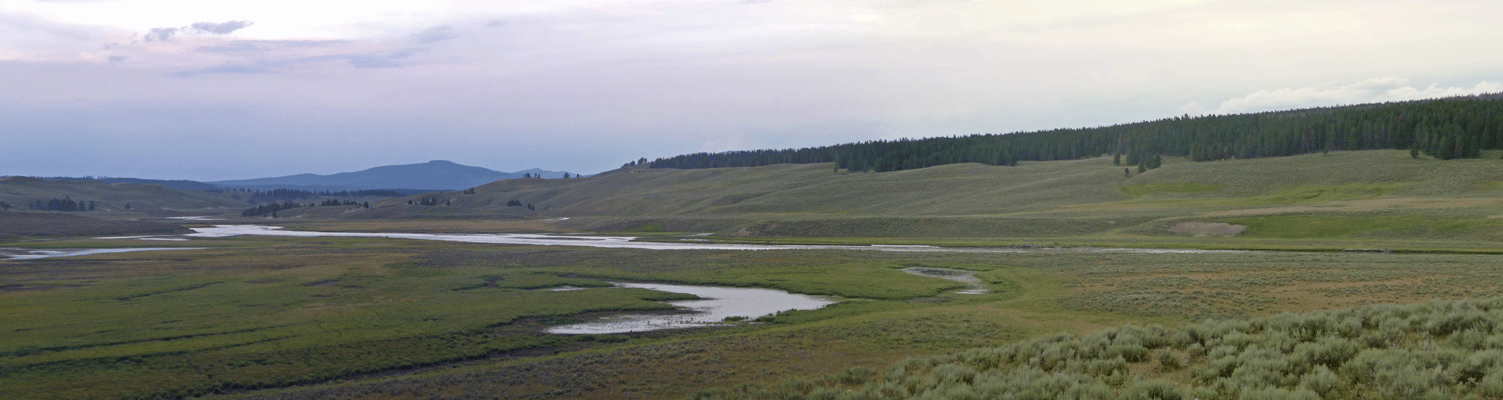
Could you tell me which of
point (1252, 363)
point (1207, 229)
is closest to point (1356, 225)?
point (1207, 229)

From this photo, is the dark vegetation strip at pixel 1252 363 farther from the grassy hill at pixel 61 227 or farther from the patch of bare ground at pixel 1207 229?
the grassy hill at pixel 61 227

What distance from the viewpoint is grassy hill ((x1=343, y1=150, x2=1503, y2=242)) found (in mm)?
67062

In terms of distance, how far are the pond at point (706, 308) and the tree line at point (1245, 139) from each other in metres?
105

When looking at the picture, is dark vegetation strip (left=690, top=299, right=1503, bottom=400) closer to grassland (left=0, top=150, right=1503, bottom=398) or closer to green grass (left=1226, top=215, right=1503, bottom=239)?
grassland (left=0, top=150, right=1503, bottom=398)

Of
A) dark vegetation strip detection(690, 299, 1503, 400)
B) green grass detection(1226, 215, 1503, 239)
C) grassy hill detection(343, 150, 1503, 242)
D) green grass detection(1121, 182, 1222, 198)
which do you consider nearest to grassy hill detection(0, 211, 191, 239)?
grassy hill detection(343, 150, 1503, 242)

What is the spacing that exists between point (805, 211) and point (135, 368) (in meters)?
112

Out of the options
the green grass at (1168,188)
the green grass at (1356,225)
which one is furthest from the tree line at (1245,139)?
the green grass at (1356,225)

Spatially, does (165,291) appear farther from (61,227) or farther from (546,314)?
(61,227)

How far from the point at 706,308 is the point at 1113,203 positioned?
8149 centimetres

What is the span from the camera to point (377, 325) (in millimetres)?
29688

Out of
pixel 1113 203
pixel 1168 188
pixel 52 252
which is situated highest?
pixel 1168 188

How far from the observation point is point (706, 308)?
34.6m

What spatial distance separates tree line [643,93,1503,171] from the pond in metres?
105

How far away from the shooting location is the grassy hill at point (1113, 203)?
67062mm
